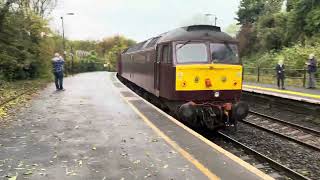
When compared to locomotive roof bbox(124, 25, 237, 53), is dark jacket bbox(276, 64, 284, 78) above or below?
below

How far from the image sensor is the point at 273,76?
1221 inches

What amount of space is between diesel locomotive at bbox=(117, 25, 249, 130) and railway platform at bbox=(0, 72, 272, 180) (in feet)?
2.98

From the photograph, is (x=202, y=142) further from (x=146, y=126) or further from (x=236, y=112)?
(x=236, y=112)

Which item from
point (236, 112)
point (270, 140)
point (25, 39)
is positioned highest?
point (25, 39)

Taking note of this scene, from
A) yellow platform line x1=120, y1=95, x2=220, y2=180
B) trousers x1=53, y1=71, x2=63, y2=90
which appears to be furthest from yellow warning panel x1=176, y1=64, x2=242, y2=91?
trousers x1=53, y1=71, x2=63, y2=90

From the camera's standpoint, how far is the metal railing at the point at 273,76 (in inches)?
1029

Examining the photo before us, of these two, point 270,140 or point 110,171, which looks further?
point 270,140

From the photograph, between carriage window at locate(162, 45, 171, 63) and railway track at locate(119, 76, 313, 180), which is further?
carriage window at locate(162, 45, 171, 63)

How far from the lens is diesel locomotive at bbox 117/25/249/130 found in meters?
13.4

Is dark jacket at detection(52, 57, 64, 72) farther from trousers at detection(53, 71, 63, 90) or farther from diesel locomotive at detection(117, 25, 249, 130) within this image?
diesel locomotive at detection(117, 25, 249, 130)

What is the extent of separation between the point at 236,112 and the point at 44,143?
619 cm

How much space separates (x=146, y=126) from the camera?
1128cm

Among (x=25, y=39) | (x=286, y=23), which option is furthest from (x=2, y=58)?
(x=286, y=23)

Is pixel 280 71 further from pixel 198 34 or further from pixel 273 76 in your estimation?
pixel 198 34
